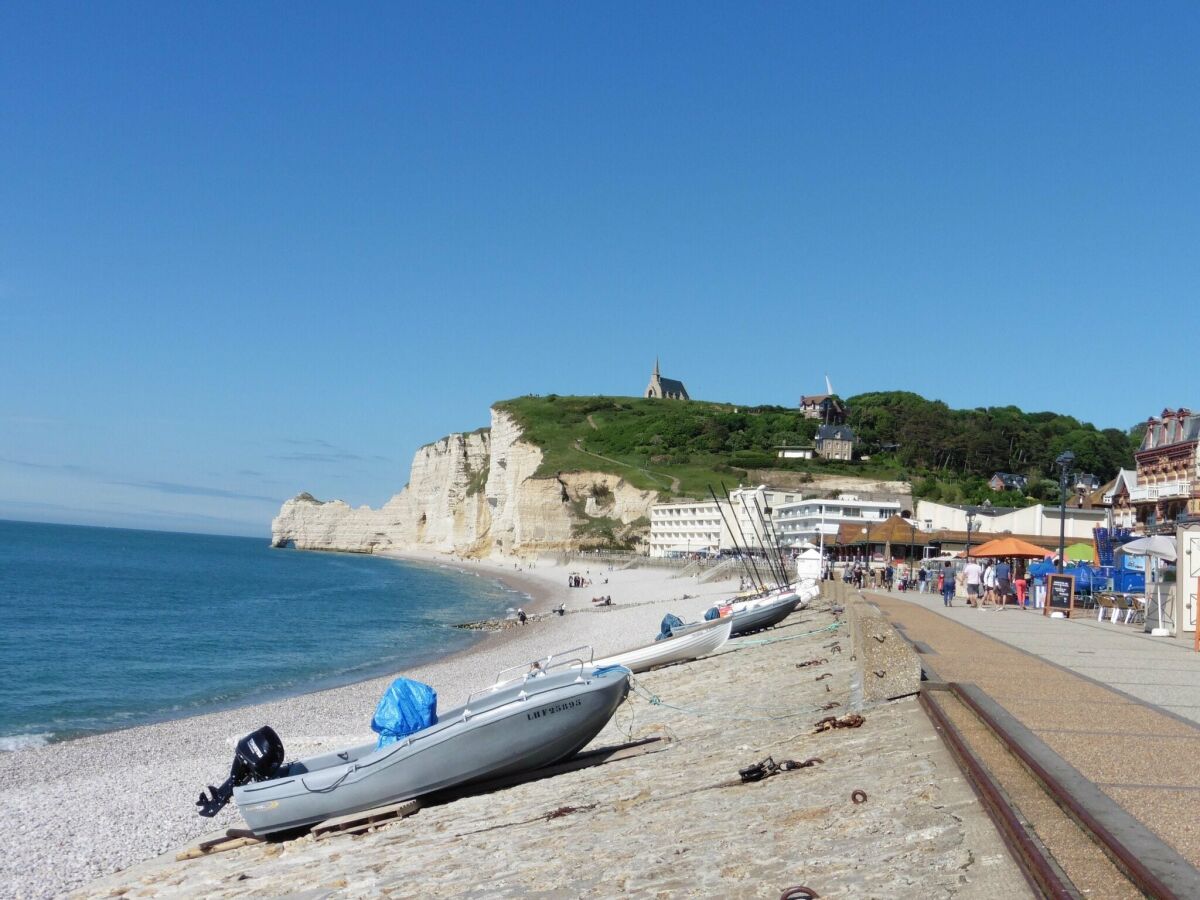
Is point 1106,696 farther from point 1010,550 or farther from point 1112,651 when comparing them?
point 1010,550

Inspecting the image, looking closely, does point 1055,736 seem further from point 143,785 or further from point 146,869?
point 143,785

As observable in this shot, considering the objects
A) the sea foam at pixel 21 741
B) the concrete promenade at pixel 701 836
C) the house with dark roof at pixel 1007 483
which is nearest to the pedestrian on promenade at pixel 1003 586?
the concrete promenade at pixel 701 836

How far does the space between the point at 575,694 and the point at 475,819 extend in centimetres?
166

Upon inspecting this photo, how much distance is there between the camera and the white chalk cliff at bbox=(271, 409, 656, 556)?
104m

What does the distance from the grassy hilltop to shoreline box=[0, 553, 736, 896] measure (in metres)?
75.6

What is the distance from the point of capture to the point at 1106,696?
9930 millimetres

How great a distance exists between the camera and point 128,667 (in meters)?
28.9

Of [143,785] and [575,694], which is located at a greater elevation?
[575,694]

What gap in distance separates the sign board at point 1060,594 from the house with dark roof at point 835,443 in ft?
307

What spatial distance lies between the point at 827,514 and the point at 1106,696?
233 feet

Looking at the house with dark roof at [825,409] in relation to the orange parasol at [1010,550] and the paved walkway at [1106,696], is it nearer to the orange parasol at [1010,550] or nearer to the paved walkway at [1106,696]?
the orange parasol at [1010,550]

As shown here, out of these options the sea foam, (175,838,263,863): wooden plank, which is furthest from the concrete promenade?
the sea foam

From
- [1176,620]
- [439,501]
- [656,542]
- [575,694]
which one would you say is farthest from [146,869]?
[439,501]

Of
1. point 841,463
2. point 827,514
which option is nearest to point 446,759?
point 827,514
